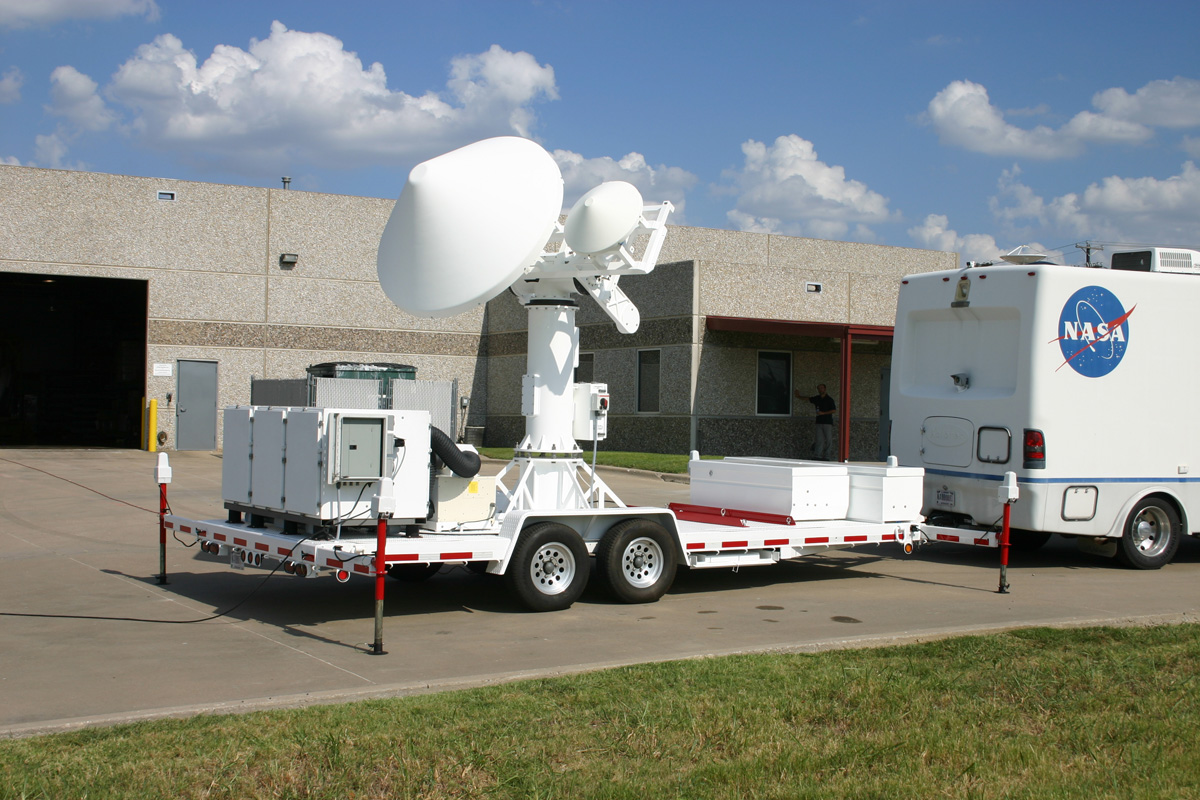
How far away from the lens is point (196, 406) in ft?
91.0

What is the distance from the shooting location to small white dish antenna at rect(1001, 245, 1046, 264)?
12.1 m

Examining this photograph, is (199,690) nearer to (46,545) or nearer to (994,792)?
(994,792)

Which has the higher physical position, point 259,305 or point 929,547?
point 259,305

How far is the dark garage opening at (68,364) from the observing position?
38844 mm

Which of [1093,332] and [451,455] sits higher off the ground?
[1093,332]

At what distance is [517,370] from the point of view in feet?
97.5

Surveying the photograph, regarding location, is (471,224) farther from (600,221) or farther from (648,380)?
(648,380)

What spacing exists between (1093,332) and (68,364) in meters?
40.9

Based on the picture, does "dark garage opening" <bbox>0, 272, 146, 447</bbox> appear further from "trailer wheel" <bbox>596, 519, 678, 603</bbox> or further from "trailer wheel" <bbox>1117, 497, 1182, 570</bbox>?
"trailer wheel" <bbox>1117, 497, 1182, 570</bbox>

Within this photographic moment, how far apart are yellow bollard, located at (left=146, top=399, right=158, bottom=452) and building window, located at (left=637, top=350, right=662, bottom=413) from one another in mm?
11777

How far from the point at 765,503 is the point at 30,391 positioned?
3939 centimetres

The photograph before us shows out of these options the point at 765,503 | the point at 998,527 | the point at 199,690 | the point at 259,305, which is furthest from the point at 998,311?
the point at 259,305

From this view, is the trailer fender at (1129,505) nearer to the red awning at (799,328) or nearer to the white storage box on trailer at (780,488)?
the white storage box on trailer at (780,488)

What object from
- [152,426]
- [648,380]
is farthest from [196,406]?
[648,380]
